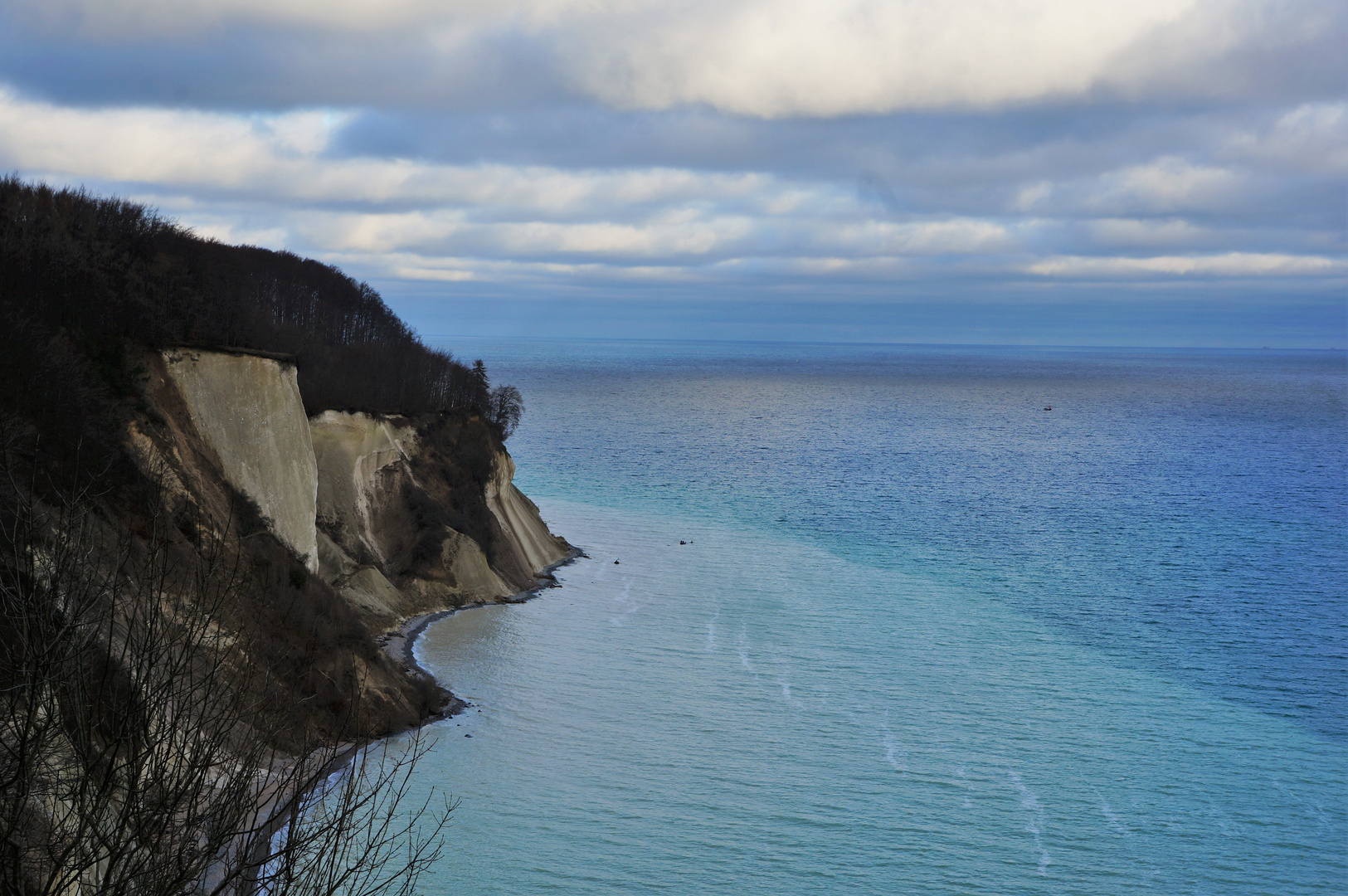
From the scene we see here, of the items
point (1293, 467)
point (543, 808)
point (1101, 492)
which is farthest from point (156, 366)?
point (1293, 467)

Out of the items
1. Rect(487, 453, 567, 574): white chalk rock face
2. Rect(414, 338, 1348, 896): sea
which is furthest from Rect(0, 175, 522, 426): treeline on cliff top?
Rect(414, 338, 1348, 896): sea

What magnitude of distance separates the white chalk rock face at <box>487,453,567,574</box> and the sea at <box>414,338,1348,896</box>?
2.06 metres

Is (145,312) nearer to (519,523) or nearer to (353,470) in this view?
(353,470)

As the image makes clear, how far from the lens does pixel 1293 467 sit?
11456cm

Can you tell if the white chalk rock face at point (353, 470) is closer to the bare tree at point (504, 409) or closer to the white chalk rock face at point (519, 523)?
the white chalk rock face at point (519, 523)

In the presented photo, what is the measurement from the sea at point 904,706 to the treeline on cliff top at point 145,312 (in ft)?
45.3

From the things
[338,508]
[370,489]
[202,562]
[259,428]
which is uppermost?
[259,428]

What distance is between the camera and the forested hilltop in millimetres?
10586

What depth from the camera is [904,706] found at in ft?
123

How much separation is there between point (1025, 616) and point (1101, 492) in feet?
159

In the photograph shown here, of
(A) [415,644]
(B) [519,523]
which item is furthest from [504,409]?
(A) [415,644]

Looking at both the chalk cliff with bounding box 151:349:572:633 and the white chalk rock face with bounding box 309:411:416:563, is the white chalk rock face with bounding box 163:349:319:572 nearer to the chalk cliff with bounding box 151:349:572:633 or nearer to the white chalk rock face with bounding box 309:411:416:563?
the chalk cliff with bounding box 151:349:572:633

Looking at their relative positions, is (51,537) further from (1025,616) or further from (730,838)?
(1025,616)

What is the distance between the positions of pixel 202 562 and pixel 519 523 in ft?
131
